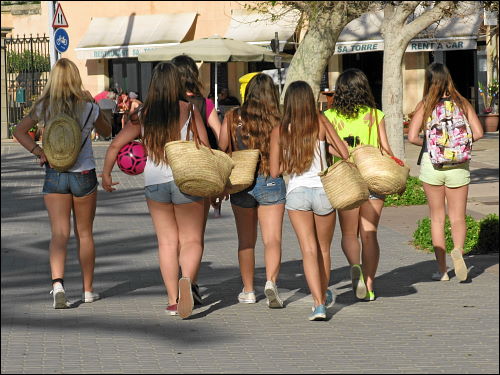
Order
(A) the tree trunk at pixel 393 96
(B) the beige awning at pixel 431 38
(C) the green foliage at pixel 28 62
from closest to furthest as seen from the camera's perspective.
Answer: (A) the tree trunk at pixel 393 96 → (C) the green foliage at pixel 28 62 → (B) the beige awning at pixel 431 38

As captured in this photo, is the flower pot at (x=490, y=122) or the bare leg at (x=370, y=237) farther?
the flower pot at (x=490, y=122)

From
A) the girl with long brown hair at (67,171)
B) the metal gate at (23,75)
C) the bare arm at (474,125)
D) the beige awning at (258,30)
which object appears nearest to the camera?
the girl with long brown hair at (67,171)

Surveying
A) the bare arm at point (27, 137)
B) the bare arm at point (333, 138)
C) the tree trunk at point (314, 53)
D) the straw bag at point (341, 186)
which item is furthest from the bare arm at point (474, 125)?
the tree trunk at point (314, 53)

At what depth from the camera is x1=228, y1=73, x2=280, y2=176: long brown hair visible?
853cm

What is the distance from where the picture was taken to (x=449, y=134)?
9.38 meters

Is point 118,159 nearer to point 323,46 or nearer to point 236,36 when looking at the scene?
point 323,46

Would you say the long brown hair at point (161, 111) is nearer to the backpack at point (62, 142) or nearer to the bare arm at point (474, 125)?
the backpack at point (62, 142)

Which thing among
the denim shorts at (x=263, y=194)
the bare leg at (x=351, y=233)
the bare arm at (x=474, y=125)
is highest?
the bare arm at (x=474, y=125)

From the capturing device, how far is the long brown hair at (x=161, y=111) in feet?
26.7

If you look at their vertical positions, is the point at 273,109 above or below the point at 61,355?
above

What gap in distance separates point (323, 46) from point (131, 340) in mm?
12152

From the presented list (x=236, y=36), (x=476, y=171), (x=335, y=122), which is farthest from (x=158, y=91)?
(x=236, y=36)

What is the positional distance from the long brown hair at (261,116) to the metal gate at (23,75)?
23.5m

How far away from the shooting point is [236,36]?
1454 inches
